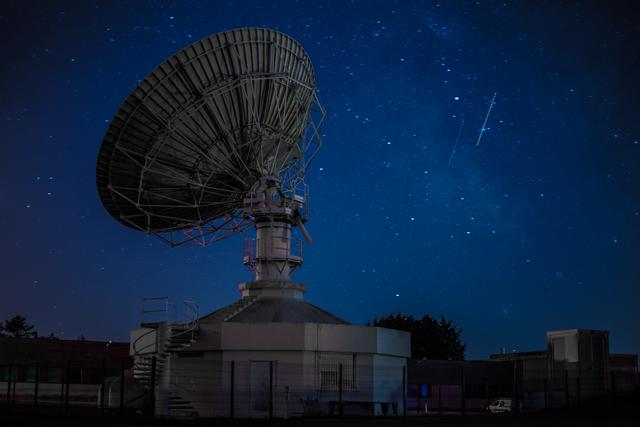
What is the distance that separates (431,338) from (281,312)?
49.9 m

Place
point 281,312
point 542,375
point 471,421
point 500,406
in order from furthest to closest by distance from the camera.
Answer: point 500,406
point 542,375
point 281,312
point 471,421

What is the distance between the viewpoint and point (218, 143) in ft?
119

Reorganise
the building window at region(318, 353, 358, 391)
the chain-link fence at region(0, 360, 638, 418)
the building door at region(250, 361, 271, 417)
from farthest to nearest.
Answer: the building window at region(318, 353, 358, 391) → the building door at region(250, 361, 271, 417) → the chain-link fence at region(0, 360, 638, 418)

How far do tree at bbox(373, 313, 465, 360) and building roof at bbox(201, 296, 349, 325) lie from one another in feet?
149

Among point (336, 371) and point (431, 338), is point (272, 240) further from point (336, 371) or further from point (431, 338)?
point (431, 338)

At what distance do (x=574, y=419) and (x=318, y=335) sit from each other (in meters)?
14.4

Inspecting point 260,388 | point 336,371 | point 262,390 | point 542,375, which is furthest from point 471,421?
point 542,375

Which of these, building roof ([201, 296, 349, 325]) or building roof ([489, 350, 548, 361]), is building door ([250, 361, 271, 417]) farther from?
building roof ([489, 350, 548, 361])

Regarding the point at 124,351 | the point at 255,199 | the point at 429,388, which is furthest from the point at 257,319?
the point at 124,351

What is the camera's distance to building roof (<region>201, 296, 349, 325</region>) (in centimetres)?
3606

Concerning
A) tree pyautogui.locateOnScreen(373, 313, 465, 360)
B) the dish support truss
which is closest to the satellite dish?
the dish support truss

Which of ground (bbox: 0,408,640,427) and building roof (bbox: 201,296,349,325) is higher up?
building roof (bbox: 201,296,349,325)

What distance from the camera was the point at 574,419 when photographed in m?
21.8

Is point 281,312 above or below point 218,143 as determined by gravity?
below
